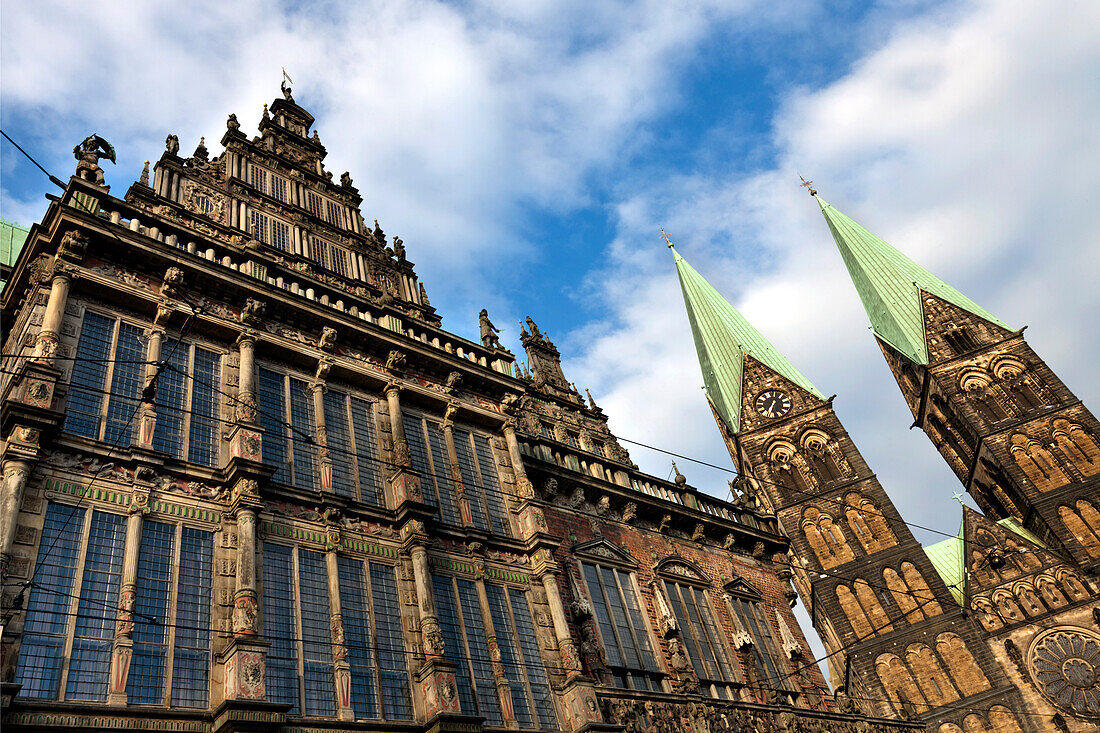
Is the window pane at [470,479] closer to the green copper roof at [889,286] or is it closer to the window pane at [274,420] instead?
the window pane at [274,420]

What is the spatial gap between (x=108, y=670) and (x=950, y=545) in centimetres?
5551

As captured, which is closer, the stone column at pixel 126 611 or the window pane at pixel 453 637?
the stone column at pixel 126 611

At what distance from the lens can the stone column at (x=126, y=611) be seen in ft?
29.2

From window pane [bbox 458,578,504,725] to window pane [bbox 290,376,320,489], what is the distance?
10.6 feet

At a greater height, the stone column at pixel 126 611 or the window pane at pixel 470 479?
the window pane at pixel 470 479

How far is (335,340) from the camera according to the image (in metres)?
15.0

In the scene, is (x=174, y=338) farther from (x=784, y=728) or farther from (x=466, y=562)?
(x=784, y=728)

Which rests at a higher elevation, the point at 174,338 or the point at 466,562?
the point at 174,338

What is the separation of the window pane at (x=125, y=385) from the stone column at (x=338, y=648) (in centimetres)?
353

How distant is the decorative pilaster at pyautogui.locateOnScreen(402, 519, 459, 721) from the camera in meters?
11.2

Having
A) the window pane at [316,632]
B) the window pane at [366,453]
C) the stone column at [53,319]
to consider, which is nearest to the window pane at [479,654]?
the window pane at [366,453]

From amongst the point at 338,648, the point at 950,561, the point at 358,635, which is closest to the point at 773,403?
the point at 950,561

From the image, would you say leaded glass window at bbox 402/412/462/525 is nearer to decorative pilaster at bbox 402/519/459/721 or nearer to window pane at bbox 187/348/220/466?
decorative pilaster at bbox 402/519/459/721

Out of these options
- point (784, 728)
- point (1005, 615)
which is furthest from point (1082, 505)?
point (784, 728)
